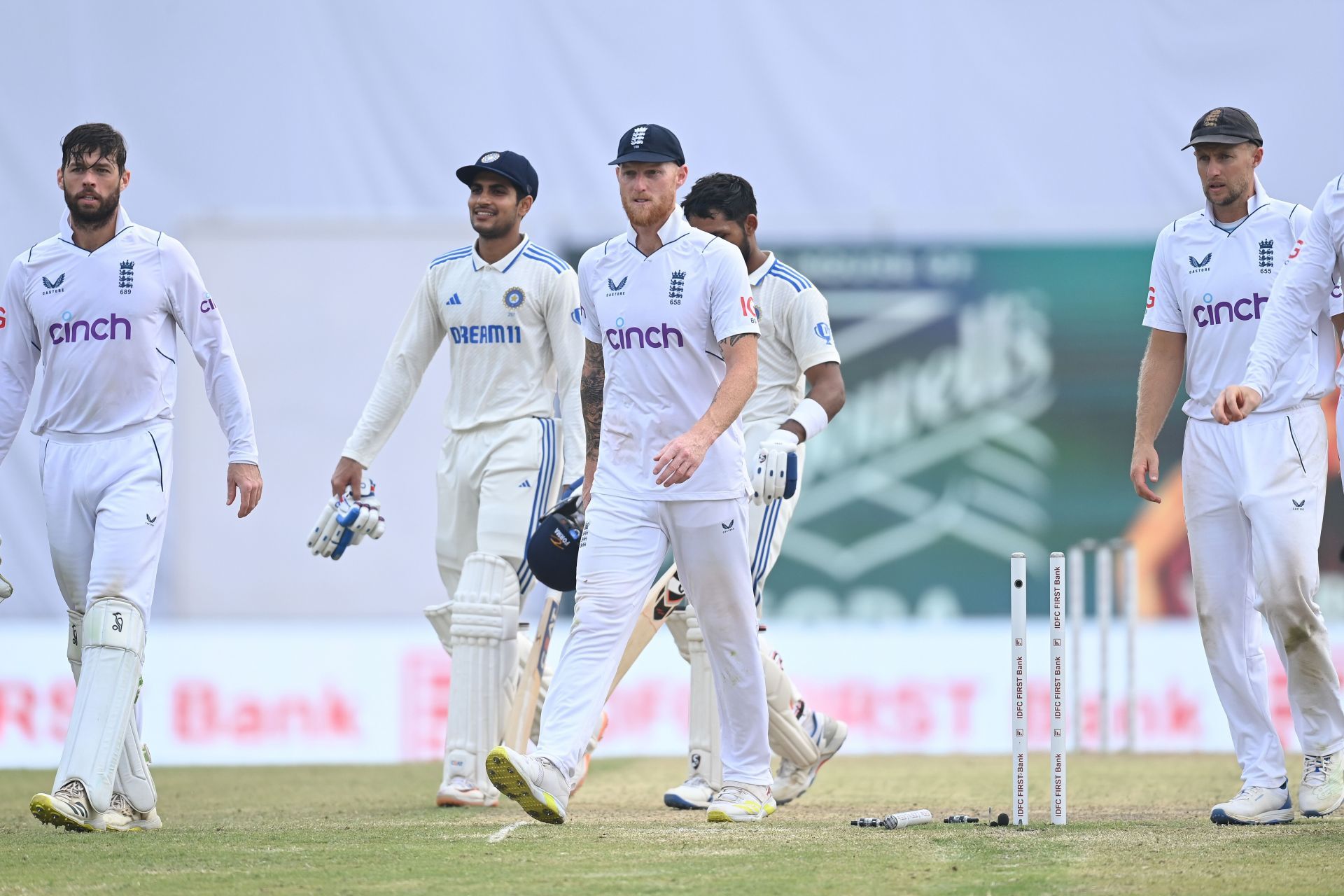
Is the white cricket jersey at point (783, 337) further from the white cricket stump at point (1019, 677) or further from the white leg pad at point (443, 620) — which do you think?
the white cricket stump at point (1019, 677)

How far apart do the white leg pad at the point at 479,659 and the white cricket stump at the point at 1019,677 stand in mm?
1820

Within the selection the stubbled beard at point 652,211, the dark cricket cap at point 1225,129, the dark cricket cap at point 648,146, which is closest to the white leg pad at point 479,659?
the stubbled beard at point 652,211

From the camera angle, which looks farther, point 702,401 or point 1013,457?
point 1013,457

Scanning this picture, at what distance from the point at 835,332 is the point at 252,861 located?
24.9 ft

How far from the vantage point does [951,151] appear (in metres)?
11.9

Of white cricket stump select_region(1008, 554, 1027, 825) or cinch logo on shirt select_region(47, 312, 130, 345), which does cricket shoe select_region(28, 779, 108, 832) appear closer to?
cinch logo on shirt select_region(47, 312, 130, 345)

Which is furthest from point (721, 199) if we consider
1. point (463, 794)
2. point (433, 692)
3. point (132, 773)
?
point (433, 692)

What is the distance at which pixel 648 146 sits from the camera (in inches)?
197

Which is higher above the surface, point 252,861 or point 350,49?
point 350,49

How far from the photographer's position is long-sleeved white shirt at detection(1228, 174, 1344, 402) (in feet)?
15.8

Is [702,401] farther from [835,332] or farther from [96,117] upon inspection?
[96,117]

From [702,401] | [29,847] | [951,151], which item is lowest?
[29,847]

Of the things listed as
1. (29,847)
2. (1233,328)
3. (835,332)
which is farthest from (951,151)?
(29,847)

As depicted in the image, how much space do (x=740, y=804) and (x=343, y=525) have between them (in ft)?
5.47
